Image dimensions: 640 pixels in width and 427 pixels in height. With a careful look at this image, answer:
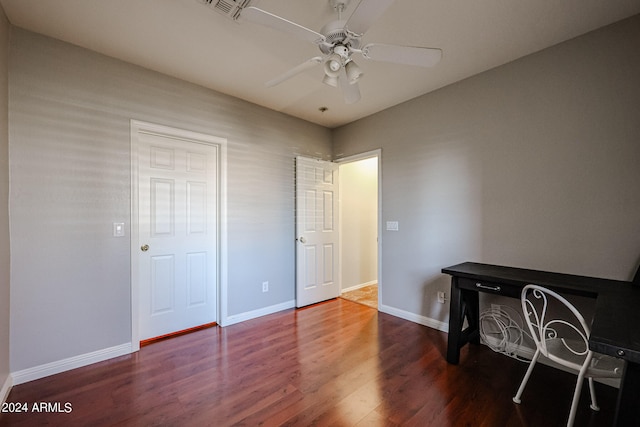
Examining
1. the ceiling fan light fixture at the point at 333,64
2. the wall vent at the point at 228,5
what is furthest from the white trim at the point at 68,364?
the ceiling fan light fixture at the point at 333,64

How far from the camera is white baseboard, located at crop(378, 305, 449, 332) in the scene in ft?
9.25

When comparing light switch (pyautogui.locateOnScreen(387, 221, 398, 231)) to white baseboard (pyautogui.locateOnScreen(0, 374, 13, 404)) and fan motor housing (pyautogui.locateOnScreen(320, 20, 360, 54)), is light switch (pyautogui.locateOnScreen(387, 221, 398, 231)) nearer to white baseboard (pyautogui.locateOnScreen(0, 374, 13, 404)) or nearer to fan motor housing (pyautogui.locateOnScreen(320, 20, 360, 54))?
fan motor housing (pyautogui.locateOnScreen(320, 20, 360, 54))

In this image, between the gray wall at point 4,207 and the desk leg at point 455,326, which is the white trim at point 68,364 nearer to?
the gray wall at point 4,207

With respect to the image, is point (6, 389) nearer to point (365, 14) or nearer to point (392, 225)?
point (365, 14)

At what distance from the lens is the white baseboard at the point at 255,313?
2.98m

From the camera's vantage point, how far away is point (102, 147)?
2.22 metres

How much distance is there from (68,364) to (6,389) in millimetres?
327

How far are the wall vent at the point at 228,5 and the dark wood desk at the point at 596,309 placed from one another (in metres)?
1.94

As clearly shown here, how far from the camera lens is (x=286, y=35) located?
1996mm

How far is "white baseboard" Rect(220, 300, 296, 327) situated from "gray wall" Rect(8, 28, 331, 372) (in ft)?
2.98

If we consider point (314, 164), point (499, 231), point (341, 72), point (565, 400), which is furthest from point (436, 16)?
point (565, 400)

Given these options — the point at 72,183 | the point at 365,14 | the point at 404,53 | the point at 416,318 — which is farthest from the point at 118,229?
the point at 416,318

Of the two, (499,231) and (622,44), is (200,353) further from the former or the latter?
(622,44)

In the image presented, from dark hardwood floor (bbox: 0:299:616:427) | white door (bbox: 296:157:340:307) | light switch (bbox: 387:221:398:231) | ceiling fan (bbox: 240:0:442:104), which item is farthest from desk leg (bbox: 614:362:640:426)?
white door (bbox: 296:157:340:307)
